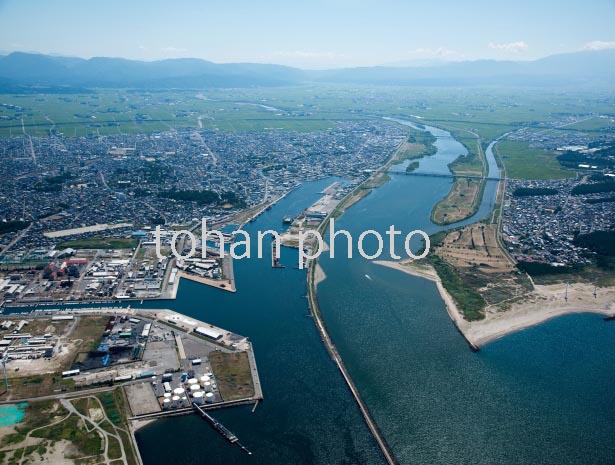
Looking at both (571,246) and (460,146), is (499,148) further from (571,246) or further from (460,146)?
(571,246)

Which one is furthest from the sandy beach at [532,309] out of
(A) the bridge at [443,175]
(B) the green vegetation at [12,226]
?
(B) the green vegetation at [12,226]

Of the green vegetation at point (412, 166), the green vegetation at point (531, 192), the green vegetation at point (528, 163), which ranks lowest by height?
the green vegetation at point (412, 166)

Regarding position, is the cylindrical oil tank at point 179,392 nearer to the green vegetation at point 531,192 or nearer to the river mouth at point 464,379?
the river mouth at point 464,379

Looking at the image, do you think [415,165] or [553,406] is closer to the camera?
[553,406]

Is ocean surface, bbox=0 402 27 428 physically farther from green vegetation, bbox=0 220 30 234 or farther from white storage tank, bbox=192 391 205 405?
green vegetation, bbox=0 220 30 234

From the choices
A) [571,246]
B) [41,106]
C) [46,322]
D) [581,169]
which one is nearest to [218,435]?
[46,322]

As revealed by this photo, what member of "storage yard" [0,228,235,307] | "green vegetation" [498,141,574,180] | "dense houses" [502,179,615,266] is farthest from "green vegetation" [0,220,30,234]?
"green vegetation" [498,141,574,180]

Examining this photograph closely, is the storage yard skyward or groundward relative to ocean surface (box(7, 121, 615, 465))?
skyward
